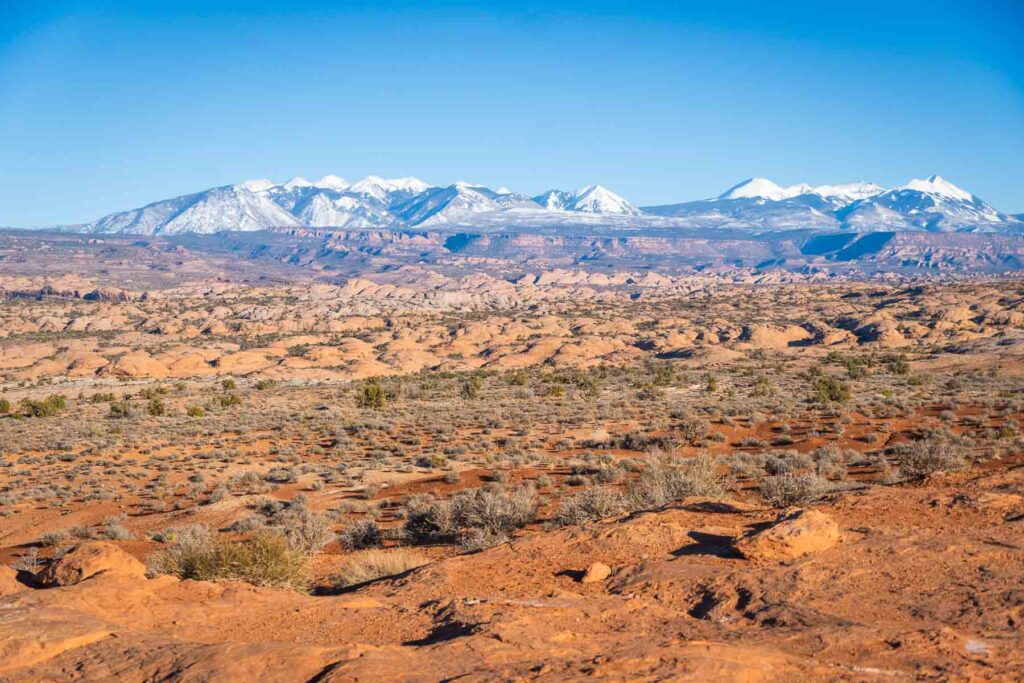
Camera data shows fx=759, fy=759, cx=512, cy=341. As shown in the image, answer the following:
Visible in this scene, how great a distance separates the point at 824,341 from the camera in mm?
72688

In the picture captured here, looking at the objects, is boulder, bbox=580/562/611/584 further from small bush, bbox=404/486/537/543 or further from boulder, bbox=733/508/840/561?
small bush, bbox=404/486/537/543

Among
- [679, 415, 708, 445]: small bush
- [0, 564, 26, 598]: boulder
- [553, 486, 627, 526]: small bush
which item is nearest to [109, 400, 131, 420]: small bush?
[679, 415, 708, 445]: small bush

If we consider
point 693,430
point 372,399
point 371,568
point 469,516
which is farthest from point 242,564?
point 372,399

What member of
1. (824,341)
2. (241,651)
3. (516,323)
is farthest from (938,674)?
(516,323)

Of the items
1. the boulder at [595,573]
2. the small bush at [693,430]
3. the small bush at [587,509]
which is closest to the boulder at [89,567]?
the boulder at [595,573]

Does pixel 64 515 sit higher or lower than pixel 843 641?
lower

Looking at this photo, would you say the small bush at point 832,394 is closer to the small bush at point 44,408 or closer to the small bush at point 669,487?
the small bush at point 669,487

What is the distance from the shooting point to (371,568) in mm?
11172

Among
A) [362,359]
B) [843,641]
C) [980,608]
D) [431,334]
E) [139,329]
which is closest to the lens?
[843,641]

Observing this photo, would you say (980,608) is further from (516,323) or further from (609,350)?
(516,323)

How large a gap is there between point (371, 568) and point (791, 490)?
7414 millimetres

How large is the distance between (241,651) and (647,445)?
60.0ft

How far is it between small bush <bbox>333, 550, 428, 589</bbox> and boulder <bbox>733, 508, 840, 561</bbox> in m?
4.88

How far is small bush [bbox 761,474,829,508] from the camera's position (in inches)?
522
